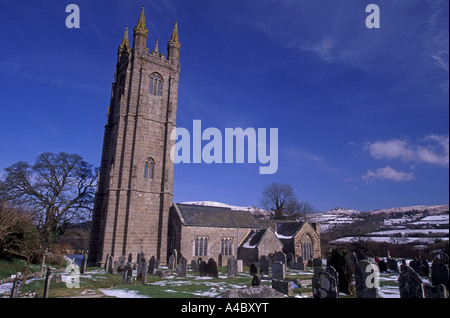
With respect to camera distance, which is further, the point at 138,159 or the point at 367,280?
the point at 138,159

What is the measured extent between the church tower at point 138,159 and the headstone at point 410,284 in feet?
66.3

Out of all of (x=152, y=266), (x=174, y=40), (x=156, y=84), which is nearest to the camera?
(x=152, y=266)

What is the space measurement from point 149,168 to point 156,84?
9.19 m

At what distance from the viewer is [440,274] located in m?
13.7

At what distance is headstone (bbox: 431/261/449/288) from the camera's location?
13.3 metres

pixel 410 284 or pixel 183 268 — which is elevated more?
pixel 410 284

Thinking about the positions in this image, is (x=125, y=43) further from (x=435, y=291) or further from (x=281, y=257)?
(x=435, y=291)

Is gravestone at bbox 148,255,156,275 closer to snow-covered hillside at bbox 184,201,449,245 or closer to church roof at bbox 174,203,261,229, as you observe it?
church roof at bbox 174,203,261,229

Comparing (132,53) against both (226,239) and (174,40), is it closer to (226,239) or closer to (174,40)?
(174,40)

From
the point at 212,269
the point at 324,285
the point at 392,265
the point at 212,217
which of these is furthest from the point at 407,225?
the point at 324,285

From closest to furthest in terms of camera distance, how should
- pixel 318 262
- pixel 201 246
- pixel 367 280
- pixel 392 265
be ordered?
pixel 367 280 < pixel 392 265 < pixel 318 262 < pixel 201 246

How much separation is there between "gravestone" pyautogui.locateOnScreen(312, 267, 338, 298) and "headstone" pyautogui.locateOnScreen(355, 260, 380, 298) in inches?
43.0
